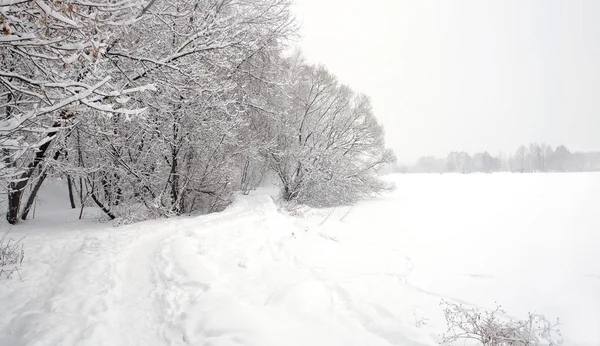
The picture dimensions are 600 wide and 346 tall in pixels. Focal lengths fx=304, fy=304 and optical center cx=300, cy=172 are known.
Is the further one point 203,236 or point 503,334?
point 203,236

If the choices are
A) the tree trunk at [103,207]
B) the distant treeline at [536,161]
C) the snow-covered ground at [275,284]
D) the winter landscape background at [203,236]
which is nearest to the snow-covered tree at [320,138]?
the winter landscape background at [203,236]

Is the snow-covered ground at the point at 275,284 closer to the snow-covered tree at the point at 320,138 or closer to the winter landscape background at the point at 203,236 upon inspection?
the winter landscape background at the point at 203,236

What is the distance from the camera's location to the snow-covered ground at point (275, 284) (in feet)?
11.2

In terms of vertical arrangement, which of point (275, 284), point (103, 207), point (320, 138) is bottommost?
point (275, 284)

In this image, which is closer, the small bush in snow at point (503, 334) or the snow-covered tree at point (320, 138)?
the small bush in snow at point (503, 334)

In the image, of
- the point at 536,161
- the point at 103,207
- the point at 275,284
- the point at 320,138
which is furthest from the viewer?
the point at 536,161

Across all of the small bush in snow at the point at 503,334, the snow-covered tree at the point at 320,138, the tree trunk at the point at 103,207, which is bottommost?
the small bush in snow at the point at 503,334

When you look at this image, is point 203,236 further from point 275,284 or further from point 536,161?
point 536,161

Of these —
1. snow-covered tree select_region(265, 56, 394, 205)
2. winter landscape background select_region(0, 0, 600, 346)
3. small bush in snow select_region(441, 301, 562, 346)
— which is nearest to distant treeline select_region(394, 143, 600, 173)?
snow-covered tree select_region(265, 56, 394, 205)

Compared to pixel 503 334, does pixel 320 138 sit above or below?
above

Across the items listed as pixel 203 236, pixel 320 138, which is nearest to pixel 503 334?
pixel 203 236

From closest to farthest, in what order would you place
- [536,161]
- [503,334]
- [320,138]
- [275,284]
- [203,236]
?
[503,334] → [275,284] → [203,236] → [320,138] → [536,161]

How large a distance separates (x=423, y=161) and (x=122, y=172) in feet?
496

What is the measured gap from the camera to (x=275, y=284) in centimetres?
486
